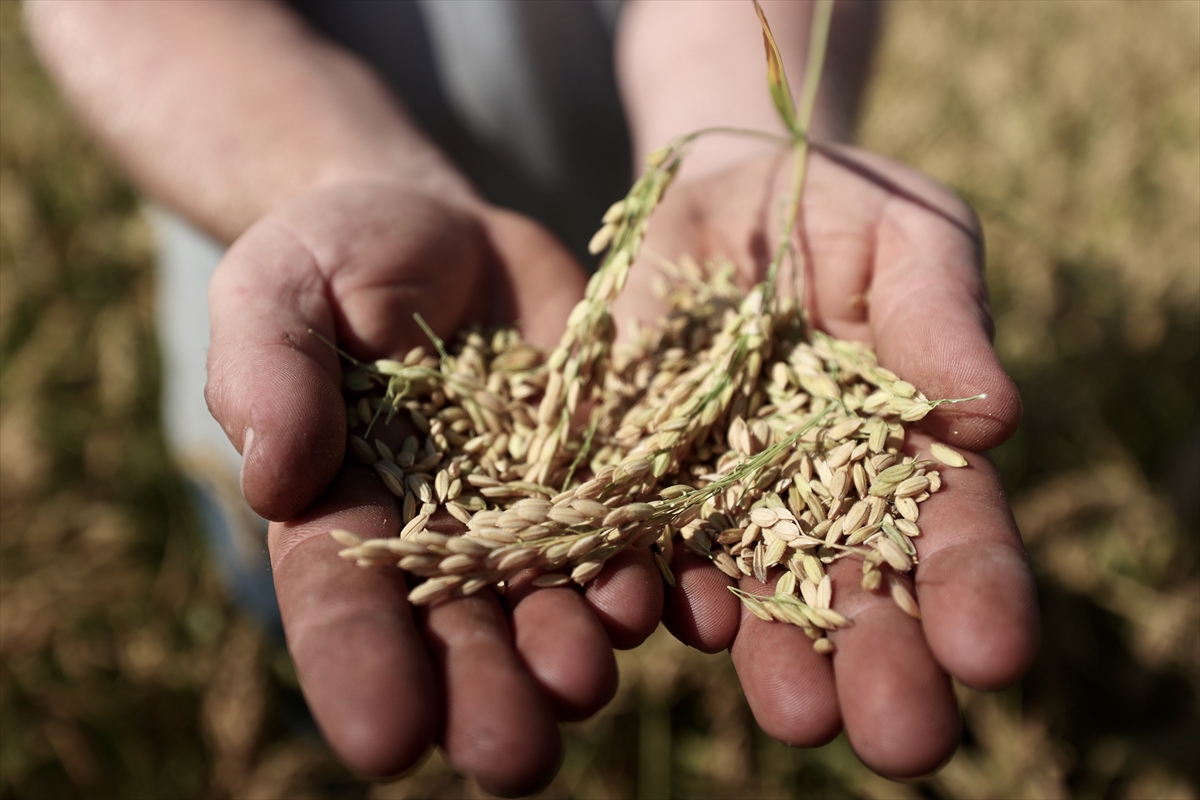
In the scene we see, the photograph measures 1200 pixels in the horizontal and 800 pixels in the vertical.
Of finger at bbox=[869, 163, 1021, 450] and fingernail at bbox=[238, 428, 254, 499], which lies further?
finger at bbox=[869, 163, 1021, 450]

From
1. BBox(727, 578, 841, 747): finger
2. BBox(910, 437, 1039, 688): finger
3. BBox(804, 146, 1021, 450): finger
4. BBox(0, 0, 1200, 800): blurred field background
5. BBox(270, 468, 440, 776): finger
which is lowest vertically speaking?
BBox(0, 0, 1200, 800): blurred field background

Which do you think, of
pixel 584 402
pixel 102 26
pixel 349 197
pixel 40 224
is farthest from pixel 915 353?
pixel 40 224

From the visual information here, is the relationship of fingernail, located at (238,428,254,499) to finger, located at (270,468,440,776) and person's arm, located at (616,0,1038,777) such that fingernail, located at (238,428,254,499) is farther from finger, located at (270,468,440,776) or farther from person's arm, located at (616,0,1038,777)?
person's arm, located at (616,0,1038,777)

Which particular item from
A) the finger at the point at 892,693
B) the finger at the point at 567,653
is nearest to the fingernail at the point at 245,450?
the finger at the point at 567,653

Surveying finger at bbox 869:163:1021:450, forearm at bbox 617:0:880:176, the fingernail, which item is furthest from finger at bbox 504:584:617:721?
forearm at bbox 617:0:880:176

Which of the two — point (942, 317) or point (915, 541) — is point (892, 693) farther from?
point (942, 317)

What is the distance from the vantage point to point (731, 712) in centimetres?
268

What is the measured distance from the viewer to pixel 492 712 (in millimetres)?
1261

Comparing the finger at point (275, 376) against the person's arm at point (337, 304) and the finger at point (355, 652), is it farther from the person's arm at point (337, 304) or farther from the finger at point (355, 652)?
the finger at point (355, 652)

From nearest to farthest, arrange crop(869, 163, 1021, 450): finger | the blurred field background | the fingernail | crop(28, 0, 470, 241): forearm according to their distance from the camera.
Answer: the fingernail, crop(869, 163, 1021, 450): finger, crop(28, 0, 470, 241): forearm, the blurred field background

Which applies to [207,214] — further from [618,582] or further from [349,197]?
[618,582]

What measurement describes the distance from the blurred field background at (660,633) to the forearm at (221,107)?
1326 mm

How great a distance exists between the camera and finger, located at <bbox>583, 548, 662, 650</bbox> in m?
1.49

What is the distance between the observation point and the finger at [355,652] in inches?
48.1
